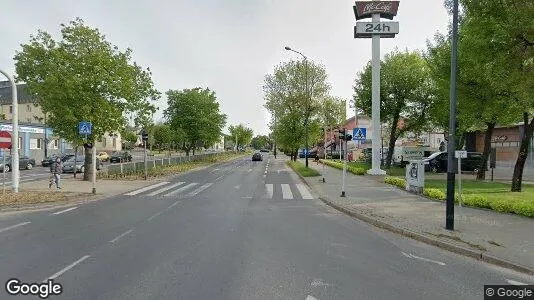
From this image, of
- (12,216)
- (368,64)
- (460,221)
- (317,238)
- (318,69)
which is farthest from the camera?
(318,69)

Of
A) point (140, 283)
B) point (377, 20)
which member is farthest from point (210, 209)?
point (377, 20)

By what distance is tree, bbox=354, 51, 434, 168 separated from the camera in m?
33.5

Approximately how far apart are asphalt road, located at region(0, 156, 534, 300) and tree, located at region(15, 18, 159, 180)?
10499mm

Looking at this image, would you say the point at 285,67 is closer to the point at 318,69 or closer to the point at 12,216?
the point at 318,69

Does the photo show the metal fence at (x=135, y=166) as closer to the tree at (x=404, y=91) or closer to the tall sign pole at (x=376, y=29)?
the tall sign pole at (x=376, y=29)

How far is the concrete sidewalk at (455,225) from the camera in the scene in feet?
26.7

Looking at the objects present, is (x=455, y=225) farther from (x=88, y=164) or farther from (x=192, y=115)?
(x=192, y=115)

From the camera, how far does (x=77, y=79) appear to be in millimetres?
21953

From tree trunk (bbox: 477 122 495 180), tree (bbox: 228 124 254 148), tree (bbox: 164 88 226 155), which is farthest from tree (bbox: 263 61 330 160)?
tree (bbox: 228 124 254 148)

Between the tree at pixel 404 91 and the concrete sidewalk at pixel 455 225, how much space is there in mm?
17542

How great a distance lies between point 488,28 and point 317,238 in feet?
29.9

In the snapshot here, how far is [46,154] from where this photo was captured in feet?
167

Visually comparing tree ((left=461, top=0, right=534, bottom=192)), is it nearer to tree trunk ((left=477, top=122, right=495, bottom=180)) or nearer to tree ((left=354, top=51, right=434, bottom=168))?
tree trunk ((left=477, top=122, right=495, bottom=180))

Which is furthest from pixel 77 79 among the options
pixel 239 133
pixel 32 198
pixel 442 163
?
pixel 239 133
